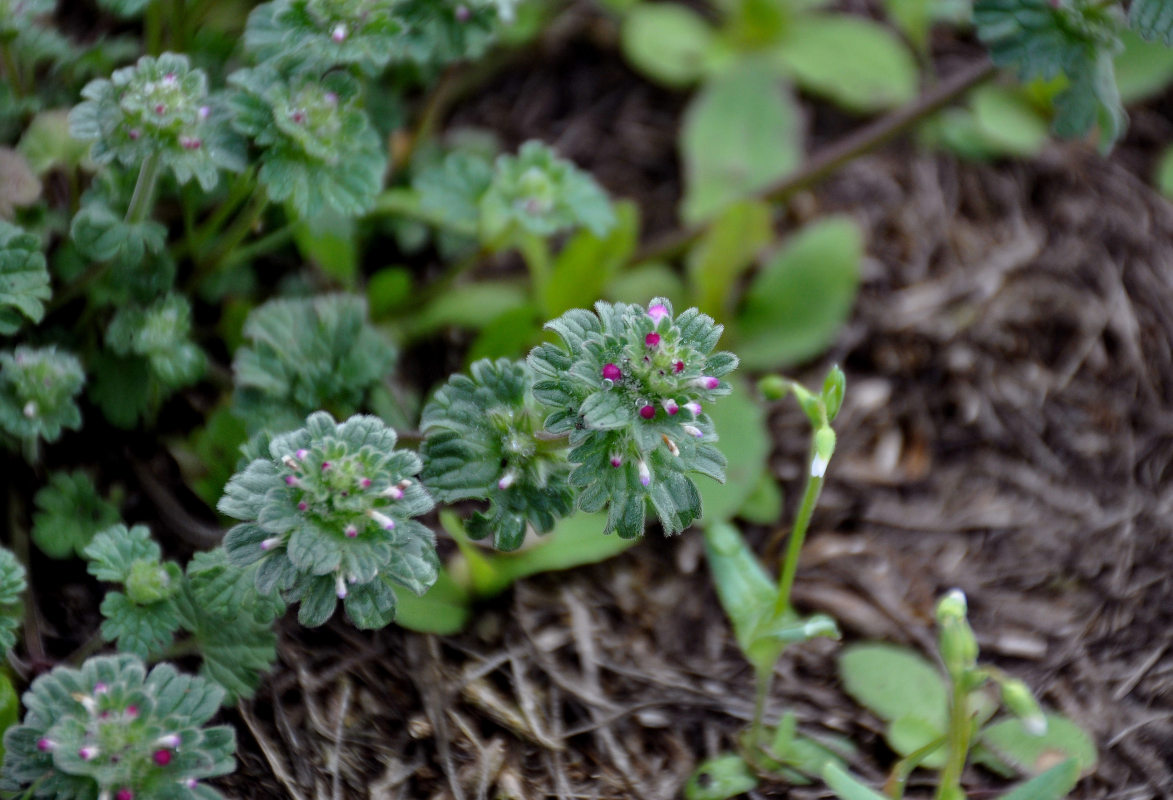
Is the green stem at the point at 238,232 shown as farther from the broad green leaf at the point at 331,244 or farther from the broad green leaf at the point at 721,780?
the broad green leaf at the point at 721,780

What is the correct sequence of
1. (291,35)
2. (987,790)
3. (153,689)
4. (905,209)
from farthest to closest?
Answer: (905,209) < (987,790) < (291,35) < (153,689)

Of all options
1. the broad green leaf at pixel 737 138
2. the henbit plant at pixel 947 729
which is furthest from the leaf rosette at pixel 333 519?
the broad green leaf at pixel 737 138

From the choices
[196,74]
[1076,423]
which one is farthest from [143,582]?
[1076,423]

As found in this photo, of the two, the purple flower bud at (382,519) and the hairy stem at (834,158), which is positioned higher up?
the purple flower bud at (382,519)

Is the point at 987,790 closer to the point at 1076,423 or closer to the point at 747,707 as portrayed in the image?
the point at 747,707

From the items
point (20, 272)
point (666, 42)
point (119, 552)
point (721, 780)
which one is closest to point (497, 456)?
point (119, 552)

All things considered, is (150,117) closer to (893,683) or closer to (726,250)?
(726,250)
